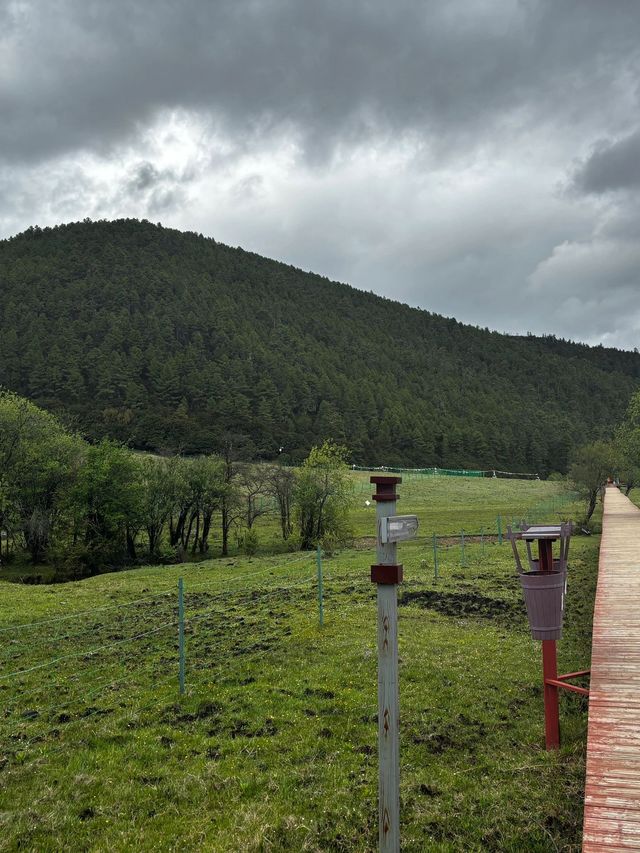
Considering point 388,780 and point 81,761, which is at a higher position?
point 388,780

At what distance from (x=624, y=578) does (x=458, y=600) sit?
506 centimetres

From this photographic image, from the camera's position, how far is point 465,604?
17.3 meters

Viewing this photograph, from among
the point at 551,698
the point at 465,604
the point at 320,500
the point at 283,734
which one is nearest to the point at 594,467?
the point at 320,500

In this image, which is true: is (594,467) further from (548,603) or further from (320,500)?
(548,603)

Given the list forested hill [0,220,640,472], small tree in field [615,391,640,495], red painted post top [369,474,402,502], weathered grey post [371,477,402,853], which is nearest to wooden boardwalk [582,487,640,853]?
weathered grey post [371,477,402,853]

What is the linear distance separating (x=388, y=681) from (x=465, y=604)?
45.3 ft

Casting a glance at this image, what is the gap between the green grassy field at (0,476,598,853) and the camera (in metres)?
5.83

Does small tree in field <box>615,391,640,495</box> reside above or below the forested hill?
below

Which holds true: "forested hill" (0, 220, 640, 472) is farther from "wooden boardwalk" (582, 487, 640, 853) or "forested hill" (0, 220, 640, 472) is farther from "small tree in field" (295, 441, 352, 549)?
"wooden boardwalk" (582, 487, 640, 853)

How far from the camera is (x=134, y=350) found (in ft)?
497

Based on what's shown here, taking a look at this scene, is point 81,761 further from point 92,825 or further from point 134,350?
point 134,350

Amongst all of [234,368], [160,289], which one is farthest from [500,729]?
[160,289]

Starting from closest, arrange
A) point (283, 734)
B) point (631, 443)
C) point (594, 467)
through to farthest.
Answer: point (283, 734) → point (631, 443) → point (594, 467)

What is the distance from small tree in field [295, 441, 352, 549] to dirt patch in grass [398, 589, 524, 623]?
26.7 metres
